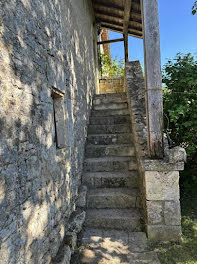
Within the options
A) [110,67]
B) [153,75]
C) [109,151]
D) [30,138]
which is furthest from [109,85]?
[30,138]

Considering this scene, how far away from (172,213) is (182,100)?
8.06 ft

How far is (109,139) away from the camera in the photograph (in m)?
4.43

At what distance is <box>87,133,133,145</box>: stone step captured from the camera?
4367 mm

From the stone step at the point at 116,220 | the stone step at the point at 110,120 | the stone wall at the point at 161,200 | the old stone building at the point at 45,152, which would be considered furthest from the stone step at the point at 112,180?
the stone step at the point at 110,120

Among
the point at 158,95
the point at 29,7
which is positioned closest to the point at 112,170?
the point at 158,95

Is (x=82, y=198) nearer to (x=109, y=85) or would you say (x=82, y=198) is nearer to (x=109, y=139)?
(x=109, y=139)

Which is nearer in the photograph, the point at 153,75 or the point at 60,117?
the point at 153,75

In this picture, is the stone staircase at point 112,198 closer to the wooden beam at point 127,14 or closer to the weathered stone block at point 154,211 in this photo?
the weathered stone block at point 154,211

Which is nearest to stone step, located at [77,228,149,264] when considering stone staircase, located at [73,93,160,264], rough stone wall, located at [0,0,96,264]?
stone staircase, located at [73,93,160,264]

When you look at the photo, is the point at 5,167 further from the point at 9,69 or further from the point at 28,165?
the point at 9,69

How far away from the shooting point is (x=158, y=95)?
8.66ft

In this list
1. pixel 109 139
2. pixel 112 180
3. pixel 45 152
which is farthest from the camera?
pixel 109 139

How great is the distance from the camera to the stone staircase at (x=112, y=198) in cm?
247

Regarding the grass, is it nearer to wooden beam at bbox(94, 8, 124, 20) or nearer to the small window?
the small window
